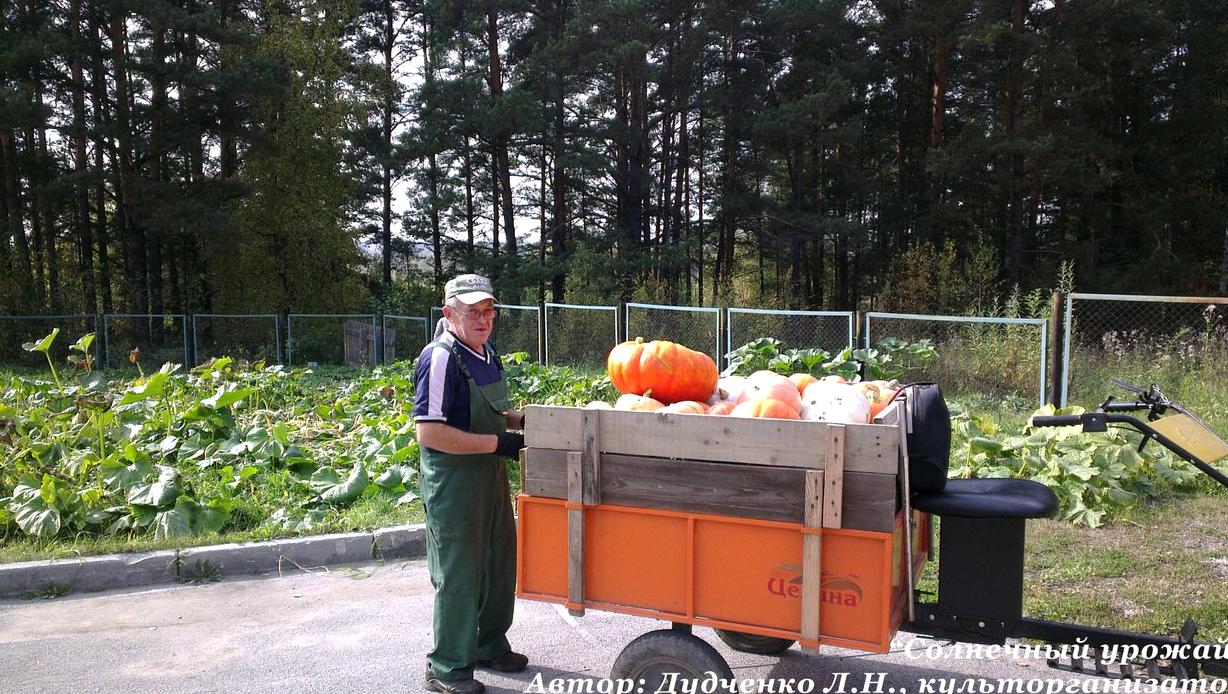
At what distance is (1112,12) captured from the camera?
24.3 metres

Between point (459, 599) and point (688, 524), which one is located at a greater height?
point (688, 524)

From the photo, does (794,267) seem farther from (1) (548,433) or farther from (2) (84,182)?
(1) (548,433)

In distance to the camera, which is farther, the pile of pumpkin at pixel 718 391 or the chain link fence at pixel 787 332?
the chain link fence at pixel 787 332

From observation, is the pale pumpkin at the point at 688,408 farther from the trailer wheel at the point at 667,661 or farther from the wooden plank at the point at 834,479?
the trailer wheel at the point at 667,661

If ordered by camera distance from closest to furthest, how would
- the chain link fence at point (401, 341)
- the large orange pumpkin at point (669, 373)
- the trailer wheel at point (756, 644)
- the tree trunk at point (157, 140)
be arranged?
1. the large orange pumpkin at point (669, 373)
2. the trailer wheel at point (756, 644)
3. the chain link fence at point (401, 341)
4. the tree trunk at point (157, 140)

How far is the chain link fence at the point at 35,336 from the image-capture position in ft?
72.6

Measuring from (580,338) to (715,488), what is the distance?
14.3 meters

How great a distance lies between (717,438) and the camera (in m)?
3.07

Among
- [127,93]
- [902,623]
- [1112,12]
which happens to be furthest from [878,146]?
[902,623]

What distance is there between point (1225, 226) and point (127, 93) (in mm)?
33912

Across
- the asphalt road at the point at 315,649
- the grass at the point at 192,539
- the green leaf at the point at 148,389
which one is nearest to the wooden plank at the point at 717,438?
the asphalt road at the point at 315,649

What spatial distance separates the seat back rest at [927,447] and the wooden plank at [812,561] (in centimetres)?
58

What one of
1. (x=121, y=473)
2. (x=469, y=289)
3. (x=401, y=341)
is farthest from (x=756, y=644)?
(x=401, y=341)

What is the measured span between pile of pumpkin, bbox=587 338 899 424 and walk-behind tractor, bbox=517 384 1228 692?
288mm
